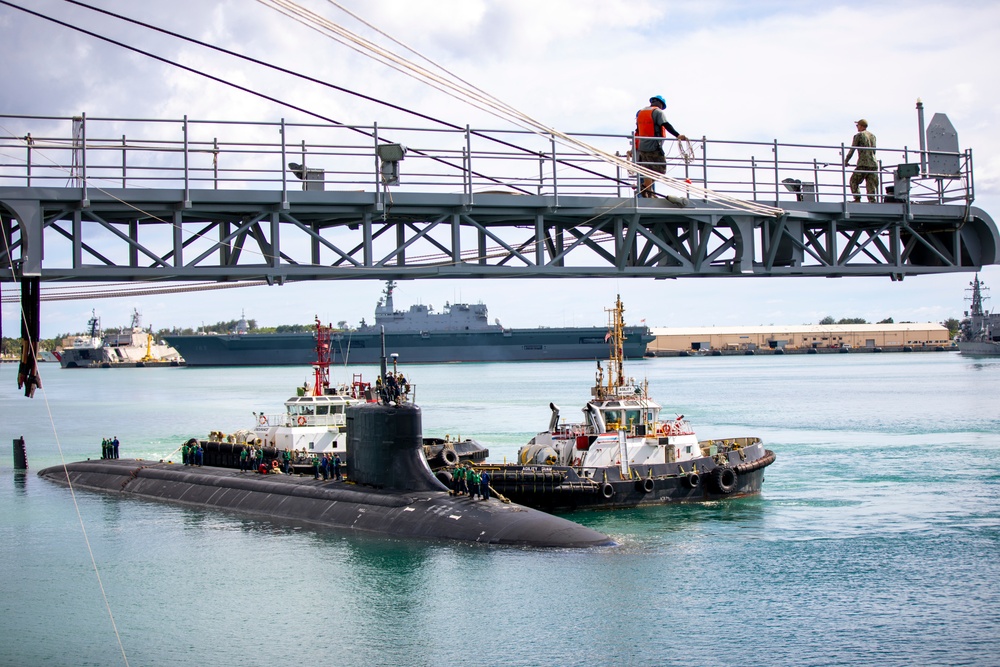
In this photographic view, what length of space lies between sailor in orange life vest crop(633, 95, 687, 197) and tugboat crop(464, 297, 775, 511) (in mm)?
13445

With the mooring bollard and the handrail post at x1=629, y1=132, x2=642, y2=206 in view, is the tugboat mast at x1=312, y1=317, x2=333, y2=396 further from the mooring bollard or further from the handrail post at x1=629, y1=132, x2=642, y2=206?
the handrail post at x1=629, y1=132, x2=642, y2=206

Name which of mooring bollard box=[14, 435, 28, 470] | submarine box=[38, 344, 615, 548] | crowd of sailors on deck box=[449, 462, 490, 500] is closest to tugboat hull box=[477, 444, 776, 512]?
crowd of sailors on deck box=[449, 462, 490, 500]

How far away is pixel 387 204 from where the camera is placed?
19734 millimetres

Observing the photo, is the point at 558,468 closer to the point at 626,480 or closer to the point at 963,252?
the point at 626,480

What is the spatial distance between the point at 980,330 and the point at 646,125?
517 feet

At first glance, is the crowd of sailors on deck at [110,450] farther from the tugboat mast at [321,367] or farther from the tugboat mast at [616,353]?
the tugboat mast at [616,353]

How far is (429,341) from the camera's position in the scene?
152 m

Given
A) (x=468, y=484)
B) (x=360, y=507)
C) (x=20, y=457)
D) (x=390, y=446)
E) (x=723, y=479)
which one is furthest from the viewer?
(x=20, y=457)

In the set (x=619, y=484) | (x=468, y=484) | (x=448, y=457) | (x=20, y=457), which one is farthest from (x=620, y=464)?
(x=20, y=457)

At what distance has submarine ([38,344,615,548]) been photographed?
2772 cm

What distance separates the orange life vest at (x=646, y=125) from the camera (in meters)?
22.6

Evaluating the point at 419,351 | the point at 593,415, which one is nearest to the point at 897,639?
the point at 593,415

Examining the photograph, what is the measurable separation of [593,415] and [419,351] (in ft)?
388

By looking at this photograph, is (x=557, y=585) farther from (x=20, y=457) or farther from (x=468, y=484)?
(x=20, y=457)
